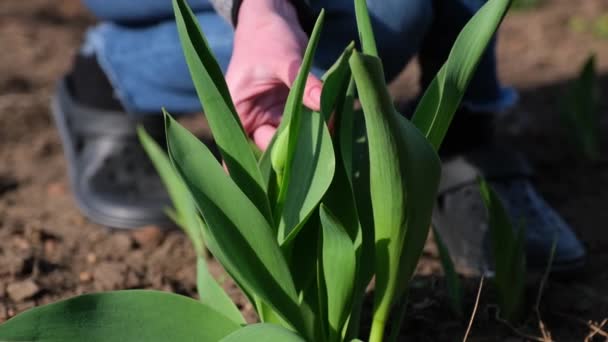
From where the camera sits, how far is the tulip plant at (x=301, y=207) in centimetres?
82

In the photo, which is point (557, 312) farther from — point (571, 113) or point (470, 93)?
point (571, 113)

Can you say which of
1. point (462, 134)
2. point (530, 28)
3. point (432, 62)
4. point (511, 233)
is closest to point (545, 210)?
point (462, 134)

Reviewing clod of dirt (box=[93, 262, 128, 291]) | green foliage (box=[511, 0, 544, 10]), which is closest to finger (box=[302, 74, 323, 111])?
clod of dirt (box=[93, 262, 128, 291])

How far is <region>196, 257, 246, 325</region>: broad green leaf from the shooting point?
0.99 m

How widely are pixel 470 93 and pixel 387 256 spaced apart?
830mm

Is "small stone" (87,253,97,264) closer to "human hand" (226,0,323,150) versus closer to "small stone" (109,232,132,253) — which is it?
"small stone" (109,232,132,253)

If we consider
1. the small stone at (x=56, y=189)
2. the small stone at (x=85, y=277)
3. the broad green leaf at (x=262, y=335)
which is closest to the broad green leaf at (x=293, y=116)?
the broad green leaf at (x=262, y=335)

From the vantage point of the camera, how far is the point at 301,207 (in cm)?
90

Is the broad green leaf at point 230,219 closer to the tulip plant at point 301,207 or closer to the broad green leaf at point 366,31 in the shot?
the tulip plant at point 301,207

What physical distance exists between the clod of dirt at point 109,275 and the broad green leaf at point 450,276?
560 millimetres

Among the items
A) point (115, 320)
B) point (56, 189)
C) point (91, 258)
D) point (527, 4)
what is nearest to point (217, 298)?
point (115, 320)

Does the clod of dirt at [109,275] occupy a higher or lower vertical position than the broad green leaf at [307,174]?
lower

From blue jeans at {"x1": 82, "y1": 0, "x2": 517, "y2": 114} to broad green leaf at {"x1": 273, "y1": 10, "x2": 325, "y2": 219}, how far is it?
0.42 m

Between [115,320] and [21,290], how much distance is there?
1.73ft
